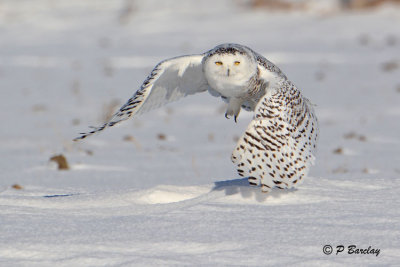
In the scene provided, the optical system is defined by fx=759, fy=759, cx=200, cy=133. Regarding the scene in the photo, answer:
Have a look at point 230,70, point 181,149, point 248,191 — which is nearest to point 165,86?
point 230,70

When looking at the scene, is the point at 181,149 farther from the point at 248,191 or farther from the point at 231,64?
the point at 231,64

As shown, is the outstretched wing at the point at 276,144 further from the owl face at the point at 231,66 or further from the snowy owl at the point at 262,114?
the owl face at the point at 231,66

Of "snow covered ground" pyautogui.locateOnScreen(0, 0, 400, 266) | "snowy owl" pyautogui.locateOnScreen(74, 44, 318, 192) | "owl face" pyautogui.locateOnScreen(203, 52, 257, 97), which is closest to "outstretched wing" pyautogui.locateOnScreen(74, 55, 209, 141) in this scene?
"snowy owl" pyautogui.locateOnScreen(74, 44, 318, 192)

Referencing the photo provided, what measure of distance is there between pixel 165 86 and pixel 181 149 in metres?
2.49

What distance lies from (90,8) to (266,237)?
49.6 ft

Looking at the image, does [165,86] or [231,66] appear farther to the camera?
[165,86]

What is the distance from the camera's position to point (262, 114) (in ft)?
10.4

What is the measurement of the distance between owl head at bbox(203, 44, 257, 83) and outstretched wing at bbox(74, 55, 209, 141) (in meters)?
0.20

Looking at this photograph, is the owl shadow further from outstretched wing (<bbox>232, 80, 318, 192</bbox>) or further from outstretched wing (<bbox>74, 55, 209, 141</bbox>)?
outstretched wing (<bbox>74, 55, 209, 141</bbox>)

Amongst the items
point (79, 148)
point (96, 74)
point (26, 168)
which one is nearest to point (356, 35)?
point (96, 74)

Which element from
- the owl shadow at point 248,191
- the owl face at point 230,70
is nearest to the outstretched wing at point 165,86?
the owl face at point 230,70

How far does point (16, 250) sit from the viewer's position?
258 centimetres

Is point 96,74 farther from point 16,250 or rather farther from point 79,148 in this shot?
point 16,250

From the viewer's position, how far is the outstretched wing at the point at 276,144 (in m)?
3.19
